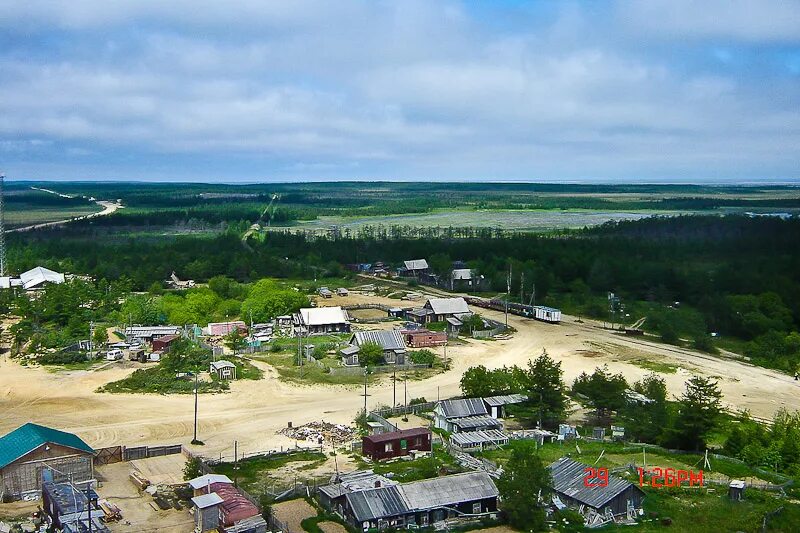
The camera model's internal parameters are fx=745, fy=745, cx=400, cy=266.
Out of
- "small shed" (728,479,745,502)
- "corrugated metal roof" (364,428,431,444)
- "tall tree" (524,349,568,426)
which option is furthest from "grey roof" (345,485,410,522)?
"tall tree" (524,349,568,426)

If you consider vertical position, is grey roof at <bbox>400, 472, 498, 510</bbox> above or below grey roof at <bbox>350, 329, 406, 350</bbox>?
below

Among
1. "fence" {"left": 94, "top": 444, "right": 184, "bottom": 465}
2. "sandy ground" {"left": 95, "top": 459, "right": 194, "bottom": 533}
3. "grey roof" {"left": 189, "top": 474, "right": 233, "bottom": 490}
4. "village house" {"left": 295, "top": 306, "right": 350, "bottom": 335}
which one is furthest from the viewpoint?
"village house" {"left": 295, "top": 306, "right": 350, "bottom": 335}

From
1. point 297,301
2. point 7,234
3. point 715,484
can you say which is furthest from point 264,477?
point 7,234

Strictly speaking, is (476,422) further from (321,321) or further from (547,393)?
(321,321)

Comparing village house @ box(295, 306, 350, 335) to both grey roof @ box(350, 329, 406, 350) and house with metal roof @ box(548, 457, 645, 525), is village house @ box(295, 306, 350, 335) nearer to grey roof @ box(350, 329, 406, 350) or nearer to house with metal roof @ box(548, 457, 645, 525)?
grey roof @ box(350, 329, 406, 350)

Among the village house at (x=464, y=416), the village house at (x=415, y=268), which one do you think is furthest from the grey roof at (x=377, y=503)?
the village house at (x=415, y=268)
